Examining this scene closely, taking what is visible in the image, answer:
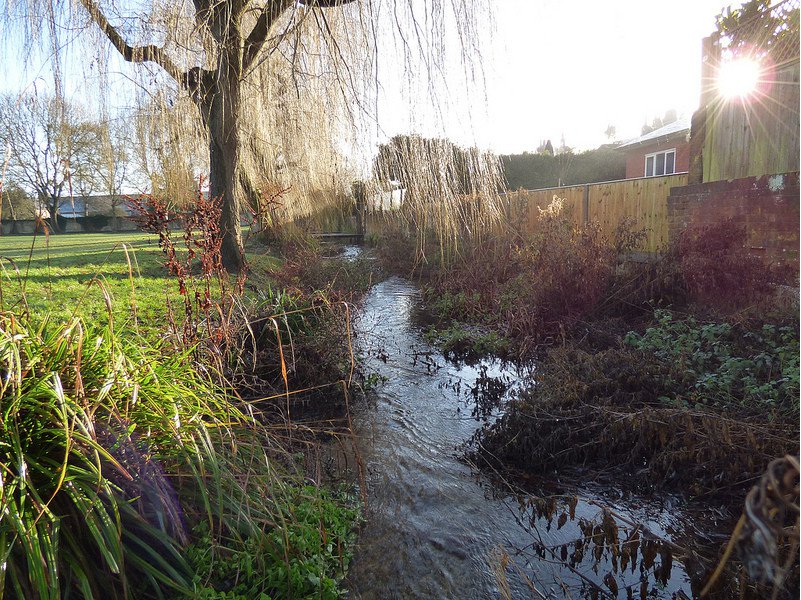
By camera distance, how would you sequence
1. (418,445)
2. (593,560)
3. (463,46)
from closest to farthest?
(463,46) < (593,560) < (418,445)

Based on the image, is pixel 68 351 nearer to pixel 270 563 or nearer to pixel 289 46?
pixel 270 563

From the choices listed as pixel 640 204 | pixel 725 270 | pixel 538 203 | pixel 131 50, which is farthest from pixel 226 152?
pixel 538 203

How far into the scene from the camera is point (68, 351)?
200 cm

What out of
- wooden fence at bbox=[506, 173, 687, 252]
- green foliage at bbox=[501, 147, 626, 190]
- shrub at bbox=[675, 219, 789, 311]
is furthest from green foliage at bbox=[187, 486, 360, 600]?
green foliage at bbox=[501, 147, 626, 190]

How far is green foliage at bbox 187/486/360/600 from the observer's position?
1852mm

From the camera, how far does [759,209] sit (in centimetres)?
584

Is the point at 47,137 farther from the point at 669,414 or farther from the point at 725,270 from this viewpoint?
the point at 725,270

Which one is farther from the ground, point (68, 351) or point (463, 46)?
point (463, 46)

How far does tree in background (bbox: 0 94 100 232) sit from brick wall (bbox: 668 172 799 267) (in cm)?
627

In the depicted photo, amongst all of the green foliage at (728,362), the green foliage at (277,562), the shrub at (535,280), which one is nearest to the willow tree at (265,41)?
the green foliage at (277,562)

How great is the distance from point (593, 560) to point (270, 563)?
144 cm

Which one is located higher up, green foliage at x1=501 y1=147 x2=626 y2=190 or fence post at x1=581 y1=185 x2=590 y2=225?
green foliage at x1=501 y1=147 x2=626 y2=190

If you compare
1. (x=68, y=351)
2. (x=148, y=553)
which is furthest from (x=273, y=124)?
(x=148, y=553)

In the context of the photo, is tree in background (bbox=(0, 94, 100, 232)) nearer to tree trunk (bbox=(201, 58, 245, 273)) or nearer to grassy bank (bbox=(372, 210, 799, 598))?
tree trunk (bbox=(201, 58, 245, 273))
